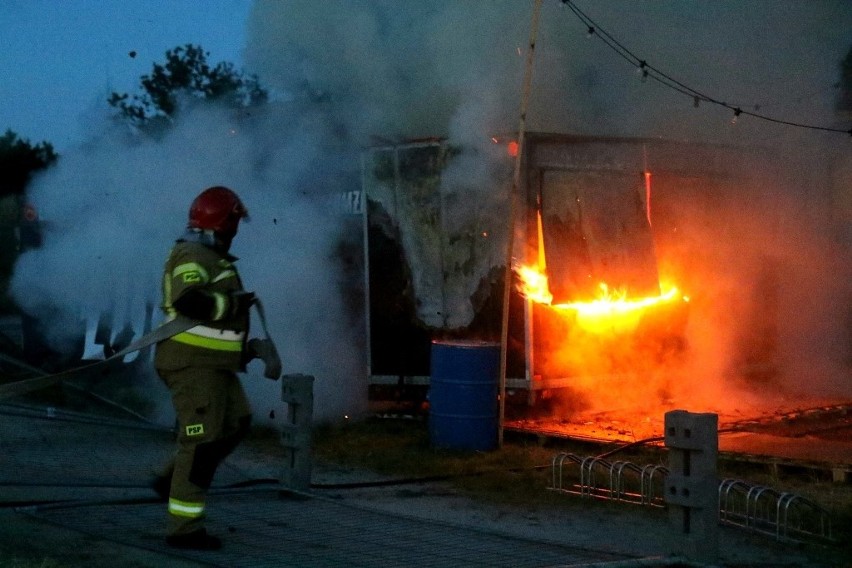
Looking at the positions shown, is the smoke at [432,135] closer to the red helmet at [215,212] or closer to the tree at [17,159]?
the red helmet at [215,212]

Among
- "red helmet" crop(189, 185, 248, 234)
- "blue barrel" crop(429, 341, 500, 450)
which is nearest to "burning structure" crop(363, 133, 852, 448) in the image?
"blue barrel" crop(429, 341, 500, 450)

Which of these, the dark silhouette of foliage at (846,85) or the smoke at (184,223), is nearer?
the smoke at (184,223)

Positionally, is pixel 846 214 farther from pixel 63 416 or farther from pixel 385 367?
pixel 63 416

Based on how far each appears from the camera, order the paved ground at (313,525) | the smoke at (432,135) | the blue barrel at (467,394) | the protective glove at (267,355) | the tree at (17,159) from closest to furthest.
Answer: the paved ground at (313,525)
the protective glove at (267,355)
the blue barrel at (467,394)
the smoke at (432,135)
the tree at (17,159)

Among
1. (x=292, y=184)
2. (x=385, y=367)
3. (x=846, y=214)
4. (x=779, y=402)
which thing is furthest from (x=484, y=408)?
(x=846, y=214)

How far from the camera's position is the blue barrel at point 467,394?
9.70 meters

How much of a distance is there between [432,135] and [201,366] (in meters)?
6.89

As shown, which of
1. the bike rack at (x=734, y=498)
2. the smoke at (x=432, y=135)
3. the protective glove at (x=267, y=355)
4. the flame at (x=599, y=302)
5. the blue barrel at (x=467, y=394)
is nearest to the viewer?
the protective glove at (x=267, y=355)

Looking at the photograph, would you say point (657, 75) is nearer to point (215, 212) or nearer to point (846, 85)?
point (846, 85)

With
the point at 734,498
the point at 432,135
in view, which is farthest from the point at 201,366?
the point at 432,135

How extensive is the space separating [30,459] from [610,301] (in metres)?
5.93

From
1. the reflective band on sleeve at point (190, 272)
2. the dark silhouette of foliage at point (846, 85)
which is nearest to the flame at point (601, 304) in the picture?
the dark silhouette of foliage at point (846, 85)

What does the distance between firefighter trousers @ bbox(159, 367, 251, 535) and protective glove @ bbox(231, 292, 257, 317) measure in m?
0.32

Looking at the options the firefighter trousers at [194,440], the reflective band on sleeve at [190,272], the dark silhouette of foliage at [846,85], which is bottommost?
the firefighter trousers at [194,440]
